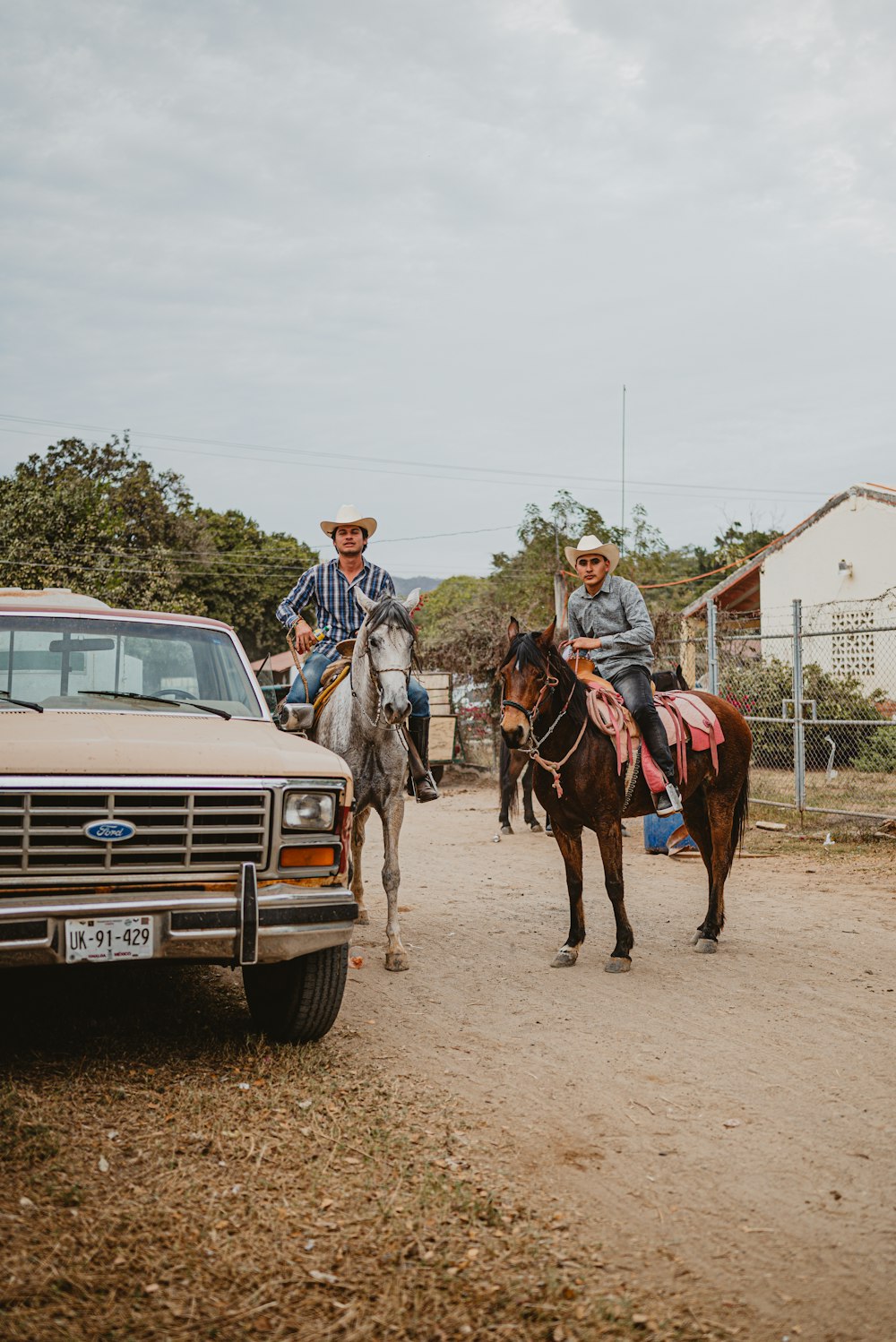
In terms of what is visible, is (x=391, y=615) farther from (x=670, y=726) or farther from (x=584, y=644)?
(x=670, y=726)

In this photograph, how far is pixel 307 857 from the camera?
4.75m

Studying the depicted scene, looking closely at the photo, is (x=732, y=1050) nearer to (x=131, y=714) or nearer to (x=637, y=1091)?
(x=637, y=1091)

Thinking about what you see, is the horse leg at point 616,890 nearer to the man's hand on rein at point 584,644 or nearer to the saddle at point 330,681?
Answer: the man's hand on rein at point 584,644

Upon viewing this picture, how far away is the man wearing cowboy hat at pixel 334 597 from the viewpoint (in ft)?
26.4

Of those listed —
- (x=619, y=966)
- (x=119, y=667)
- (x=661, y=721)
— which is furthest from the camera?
(x=661, y=721)

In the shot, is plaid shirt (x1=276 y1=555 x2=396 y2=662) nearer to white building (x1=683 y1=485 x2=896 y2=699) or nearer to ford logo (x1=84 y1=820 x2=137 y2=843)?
ford logo (x1=84 y1=820 x2=137 y2=843)

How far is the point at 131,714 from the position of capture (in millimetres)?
5176

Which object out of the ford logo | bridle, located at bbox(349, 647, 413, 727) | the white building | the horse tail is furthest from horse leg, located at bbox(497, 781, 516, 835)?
the ford logo

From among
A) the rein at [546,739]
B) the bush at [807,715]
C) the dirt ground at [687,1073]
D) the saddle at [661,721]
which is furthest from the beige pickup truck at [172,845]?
the bush at [807,715]

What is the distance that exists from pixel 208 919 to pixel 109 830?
20.7 inches

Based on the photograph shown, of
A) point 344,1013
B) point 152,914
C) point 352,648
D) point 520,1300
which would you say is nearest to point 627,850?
A: point 352,648

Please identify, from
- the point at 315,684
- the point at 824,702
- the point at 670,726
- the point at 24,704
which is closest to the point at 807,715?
the point at 824,702

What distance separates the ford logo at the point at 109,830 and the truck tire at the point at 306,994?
974 millimetres

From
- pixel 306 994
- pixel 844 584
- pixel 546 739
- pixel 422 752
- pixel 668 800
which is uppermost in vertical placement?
pixel 844 584
